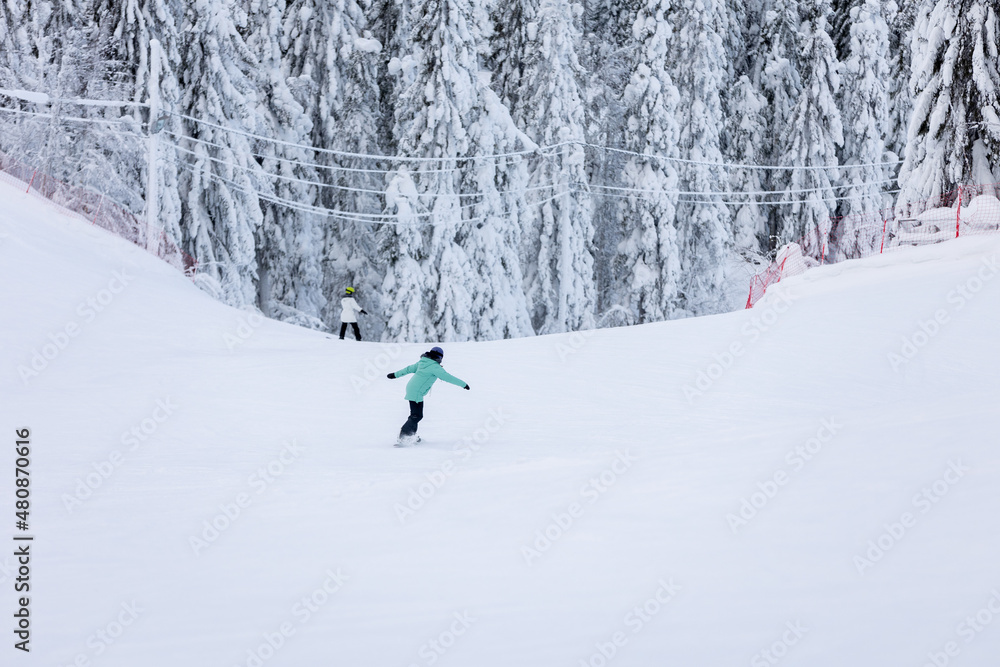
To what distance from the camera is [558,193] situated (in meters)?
34.1

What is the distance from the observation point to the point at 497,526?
8.59m

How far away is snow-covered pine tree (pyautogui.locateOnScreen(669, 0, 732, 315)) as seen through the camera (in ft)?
119

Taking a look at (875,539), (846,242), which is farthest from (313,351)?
(846,242)

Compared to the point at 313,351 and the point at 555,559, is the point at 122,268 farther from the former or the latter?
the point at 555,559

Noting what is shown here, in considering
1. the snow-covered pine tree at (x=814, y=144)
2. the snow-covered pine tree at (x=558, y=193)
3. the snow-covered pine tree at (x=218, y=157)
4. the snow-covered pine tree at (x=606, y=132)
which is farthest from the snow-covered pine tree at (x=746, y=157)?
the snow-covered pine tree at (x=218, y=157)

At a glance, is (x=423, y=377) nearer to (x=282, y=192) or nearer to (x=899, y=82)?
(x=282, y=192)

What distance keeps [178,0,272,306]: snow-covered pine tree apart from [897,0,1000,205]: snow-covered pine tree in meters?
18.1

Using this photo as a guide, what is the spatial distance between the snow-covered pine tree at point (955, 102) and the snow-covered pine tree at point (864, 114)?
13.5 metres

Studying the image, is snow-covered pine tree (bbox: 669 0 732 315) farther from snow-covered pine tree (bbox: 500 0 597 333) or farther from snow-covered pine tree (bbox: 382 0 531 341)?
snow-covered pine tree (bbox: 382 0 531 341)

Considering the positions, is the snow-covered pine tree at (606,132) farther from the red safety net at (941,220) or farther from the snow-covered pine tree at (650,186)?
the red safety net at (941,220)

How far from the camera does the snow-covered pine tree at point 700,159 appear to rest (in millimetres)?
36188

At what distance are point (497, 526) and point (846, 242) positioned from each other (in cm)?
3250

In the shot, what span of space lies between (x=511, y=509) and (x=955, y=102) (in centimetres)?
1981

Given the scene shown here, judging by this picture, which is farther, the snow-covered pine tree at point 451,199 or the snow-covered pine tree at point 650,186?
the snow-covered pine tree at point 650,186
